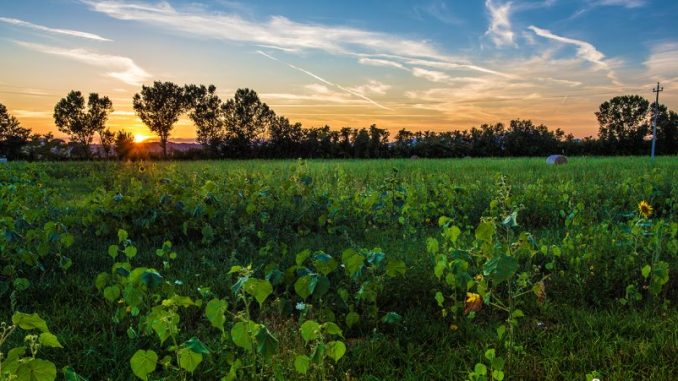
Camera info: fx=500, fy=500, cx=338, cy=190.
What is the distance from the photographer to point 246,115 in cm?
5612

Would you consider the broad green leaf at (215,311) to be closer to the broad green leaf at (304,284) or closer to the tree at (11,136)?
the broad green leaf at (304,284)

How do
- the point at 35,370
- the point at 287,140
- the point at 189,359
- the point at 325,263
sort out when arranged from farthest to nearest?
1. the point at 287,140
2. the point at 325,263
3. the point at 189,359
4. the point at 35,370

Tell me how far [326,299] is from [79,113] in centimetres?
5919

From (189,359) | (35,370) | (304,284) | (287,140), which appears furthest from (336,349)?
(287,140)

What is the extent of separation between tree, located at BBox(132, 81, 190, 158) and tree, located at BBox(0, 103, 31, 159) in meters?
11.3

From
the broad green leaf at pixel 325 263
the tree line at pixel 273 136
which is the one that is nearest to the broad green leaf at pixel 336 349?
the broad green leaf at pixel 325 263

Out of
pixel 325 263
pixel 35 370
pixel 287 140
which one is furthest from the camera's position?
pixel 287 140

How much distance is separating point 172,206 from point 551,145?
44.4 meters

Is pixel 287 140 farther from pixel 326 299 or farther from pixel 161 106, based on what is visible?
pixel 326 299

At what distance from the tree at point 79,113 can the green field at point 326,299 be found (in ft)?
177

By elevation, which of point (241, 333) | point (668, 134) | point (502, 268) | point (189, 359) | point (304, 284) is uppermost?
point (668, 134)

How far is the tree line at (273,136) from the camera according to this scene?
4359 cm

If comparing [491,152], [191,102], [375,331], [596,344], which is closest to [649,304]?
[596,344]

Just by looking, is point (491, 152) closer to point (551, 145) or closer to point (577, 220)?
point (551, 145)
